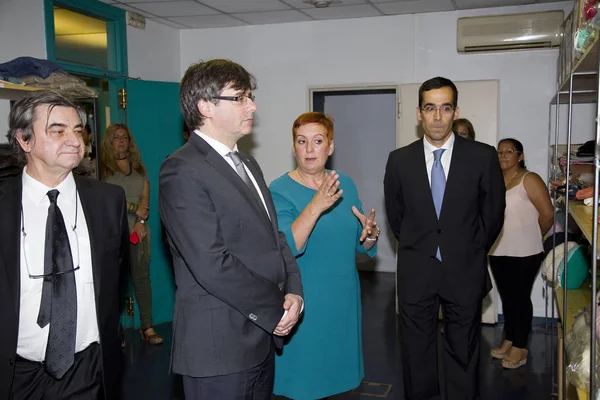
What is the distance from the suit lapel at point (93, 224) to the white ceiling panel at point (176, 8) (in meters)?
3.41

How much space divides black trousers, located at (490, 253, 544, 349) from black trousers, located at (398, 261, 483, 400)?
1.18 metres

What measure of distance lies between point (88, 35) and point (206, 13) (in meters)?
1.14

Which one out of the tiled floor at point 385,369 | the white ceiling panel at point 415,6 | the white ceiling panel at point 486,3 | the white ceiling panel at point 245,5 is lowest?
the tiled floor at point 385,369

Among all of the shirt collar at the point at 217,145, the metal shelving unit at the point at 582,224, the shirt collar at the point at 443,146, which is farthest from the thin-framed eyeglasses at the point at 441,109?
the shirt collar at the point at 217,145

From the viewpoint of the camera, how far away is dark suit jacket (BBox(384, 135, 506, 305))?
118 inches

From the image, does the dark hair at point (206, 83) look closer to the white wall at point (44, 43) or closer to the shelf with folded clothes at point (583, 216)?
the shelf with folded clothes at point (583, 216)

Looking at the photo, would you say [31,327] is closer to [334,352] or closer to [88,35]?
[334,352]

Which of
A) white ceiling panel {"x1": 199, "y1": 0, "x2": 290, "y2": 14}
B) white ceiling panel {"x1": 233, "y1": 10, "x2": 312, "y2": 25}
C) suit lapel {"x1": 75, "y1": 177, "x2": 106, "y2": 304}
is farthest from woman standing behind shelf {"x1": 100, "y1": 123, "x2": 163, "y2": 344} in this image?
suit lapel {"x1": 75, "y1": 177, "x2": 106, "y2": 304}

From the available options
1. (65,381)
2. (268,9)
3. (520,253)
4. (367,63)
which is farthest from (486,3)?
(65,381)

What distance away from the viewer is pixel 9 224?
1.98 m

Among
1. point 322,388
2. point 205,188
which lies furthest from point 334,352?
point 205,188

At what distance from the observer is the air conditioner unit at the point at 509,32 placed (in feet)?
16.9

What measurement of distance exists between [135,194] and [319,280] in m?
2.90

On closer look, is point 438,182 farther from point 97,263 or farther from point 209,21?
point 209,21
